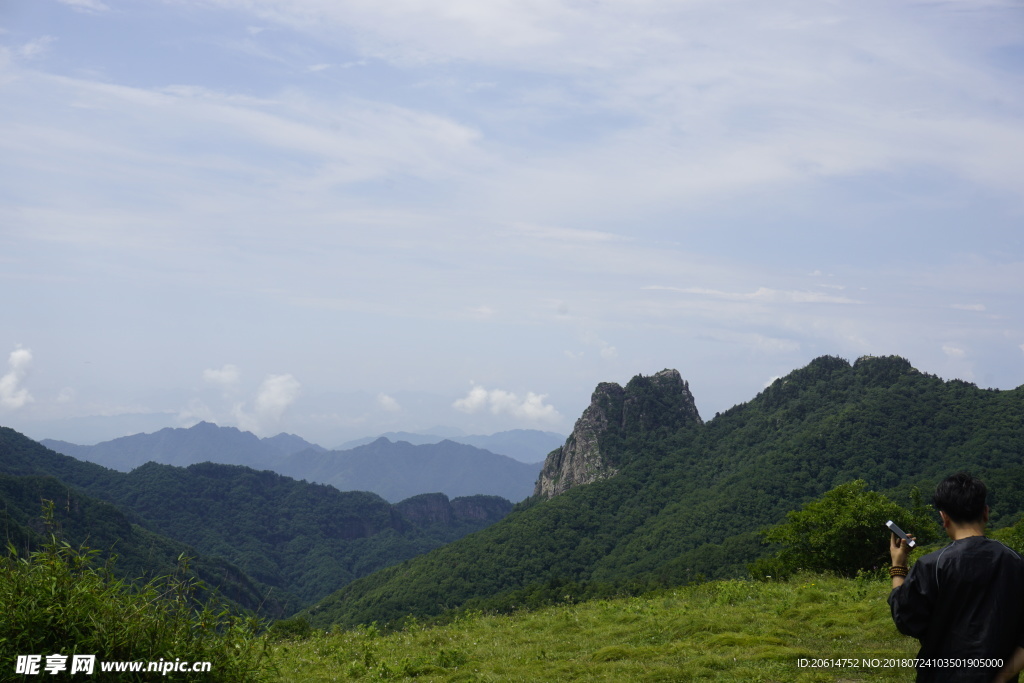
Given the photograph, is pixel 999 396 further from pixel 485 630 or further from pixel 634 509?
pixel 485 630

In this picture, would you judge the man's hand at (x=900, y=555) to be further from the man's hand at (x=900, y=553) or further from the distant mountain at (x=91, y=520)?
the distant mountain at (x=91, y=520)

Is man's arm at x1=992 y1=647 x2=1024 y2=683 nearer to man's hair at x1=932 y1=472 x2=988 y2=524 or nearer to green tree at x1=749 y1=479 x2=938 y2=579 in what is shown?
man's hair at x1=932 y1=472 x2=988 y2=524

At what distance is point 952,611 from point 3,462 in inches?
6405

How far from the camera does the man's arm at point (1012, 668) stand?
4.34m

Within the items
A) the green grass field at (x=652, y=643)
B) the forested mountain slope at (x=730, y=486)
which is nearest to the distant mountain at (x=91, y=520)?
the forested mountain slope at (x=730, y=486)

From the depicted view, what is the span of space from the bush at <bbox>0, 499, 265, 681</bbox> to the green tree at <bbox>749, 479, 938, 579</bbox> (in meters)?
18.0

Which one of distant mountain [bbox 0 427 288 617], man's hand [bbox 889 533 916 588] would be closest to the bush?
man's hand [bbox 889 533 916 588]

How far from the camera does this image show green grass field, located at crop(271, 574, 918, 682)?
30.9ft

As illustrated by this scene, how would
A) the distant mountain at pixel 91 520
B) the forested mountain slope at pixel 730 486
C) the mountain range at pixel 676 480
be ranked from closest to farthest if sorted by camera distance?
the mountain range at pixel 676 480 < the distant mountain at pixel 91 520 < the forested mountain slope at pixel 730 486

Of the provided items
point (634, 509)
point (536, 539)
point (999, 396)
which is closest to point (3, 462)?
point (536, 539)

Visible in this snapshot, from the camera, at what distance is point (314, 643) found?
1341 centimetres

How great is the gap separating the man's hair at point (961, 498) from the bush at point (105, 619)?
723 centimetres

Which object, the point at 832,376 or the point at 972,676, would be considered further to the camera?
the point at 832,376

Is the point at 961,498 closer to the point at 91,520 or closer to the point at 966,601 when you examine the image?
the point at 966,601
